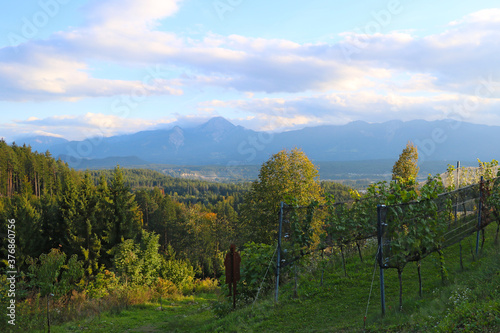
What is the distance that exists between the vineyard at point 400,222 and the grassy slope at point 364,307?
0.70 metres

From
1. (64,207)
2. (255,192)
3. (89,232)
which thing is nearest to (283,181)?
(255,192)

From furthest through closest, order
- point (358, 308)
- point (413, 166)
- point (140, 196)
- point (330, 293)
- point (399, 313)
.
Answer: point (140, 196) < point (413, 166) < point (330, 293) < point (358, 308) < point (399, 313)

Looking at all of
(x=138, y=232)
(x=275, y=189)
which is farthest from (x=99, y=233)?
(x=275, y=189)

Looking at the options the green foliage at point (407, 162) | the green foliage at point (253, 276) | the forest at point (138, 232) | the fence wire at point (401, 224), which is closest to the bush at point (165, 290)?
the forest at point (138, 232)

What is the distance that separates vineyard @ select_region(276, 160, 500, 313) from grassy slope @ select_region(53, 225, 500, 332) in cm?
70

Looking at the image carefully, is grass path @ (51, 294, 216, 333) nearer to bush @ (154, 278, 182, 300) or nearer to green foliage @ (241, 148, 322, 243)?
bush @ (154, 278, 182, 300)

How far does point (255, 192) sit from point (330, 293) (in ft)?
48.5

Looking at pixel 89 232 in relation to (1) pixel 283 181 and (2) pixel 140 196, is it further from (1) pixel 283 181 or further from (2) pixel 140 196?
(2) pixel 140 196

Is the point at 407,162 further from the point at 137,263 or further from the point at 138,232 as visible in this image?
the point at 138,232

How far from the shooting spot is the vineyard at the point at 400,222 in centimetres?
734

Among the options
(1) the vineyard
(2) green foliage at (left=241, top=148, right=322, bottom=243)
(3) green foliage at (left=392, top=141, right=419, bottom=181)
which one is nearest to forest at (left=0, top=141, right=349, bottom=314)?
(2) green foliage at (left=241, top=148, right=322, bottom=243)

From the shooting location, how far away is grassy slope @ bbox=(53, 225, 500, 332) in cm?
561

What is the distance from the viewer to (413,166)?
2670 centimetres

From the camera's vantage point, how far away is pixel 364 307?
26.6 feet
